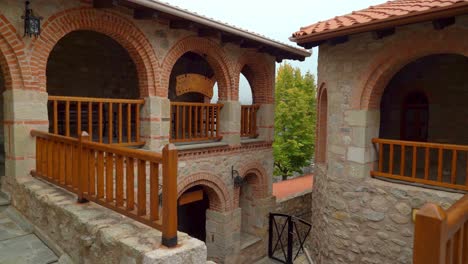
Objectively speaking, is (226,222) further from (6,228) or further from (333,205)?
(6,228)

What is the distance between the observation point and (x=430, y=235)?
1.51m

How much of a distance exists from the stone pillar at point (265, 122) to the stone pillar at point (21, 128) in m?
6.58

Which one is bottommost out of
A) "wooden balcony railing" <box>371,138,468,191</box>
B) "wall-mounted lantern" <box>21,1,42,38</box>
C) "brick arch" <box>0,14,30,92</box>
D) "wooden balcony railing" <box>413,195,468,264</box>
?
"wooden balcony railing" <box>371,138,468,191</box>

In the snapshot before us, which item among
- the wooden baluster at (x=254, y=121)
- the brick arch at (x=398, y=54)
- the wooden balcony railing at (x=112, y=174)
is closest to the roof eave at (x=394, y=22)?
the brick arch at (x=398, y=54)

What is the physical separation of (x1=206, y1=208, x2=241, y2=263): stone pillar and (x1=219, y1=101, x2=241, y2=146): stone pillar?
2165mm

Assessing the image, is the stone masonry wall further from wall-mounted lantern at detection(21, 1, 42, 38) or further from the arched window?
wall-mounted lantern at detection(21, 1, 42, 38)

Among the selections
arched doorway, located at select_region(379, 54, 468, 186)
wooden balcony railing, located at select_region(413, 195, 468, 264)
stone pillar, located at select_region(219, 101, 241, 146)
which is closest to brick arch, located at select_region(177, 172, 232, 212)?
stone pillar, located at select_region(219, 101, 241, 146)

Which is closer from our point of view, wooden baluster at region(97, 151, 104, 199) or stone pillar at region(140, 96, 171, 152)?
wooden baluster at region(97, 151, 104, 199)

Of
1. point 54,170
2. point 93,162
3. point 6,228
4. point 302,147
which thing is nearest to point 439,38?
point 93,162

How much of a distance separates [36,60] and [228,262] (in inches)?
280

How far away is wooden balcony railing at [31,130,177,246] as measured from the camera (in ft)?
8.80

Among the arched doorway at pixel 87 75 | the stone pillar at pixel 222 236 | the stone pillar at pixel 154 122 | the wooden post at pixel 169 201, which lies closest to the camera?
the wooden post at pixel 169 201

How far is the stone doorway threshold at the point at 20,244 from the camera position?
3.65 m

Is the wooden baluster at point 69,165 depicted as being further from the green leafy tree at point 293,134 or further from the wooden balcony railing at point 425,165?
the green leafy tree at point 293,134
